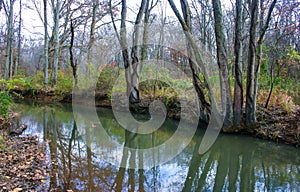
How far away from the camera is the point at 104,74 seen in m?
13.3

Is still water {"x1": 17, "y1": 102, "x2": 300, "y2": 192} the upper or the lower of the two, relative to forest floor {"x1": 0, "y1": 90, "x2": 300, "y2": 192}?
lower

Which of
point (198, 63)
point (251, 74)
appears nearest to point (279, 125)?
point (251, 74)

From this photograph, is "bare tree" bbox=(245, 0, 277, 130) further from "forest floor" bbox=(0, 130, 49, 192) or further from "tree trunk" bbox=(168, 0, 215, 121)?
"forest floor" bbox=(0, 130, 49, 192)

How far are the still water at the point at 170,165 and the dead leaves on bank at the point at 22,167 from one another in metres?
0.17

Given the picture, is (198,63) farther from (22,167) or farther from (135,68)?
(22,167)

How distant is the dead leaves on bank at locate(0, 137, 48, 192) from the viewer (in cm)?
311

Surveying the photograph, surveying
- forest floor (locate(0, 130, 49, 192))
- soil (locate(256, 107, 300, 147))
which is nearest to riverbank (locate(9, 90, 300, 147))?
soil (locate(256, 107, 300, 147))

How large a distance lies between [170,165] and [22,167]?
8.00 feet

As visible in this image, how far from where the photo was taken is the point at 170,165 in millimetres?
4625

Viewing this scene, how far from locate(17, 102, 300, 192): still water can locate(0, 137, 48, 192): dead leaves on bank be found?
168 mm

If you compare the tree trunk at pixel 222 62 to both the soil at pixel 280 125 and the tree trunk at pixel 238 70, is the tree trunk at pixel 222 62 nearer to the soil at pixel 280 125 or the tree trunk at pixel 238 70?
the tree trunk at pixel 238 70

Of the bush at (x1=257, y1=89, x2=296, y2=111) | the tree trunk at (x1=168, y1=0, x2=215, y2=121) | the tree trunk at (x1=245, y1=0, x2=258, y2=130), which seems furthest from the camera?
the bush at (x1=257, y1=89, x2=296, y2=111)

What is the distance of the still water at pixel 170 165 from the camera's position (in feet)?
11.9

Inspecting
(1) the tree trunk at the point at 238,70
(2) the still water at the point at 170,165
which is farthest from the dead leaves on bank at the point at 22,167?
(1) the tree trunk at the point at 238,70
